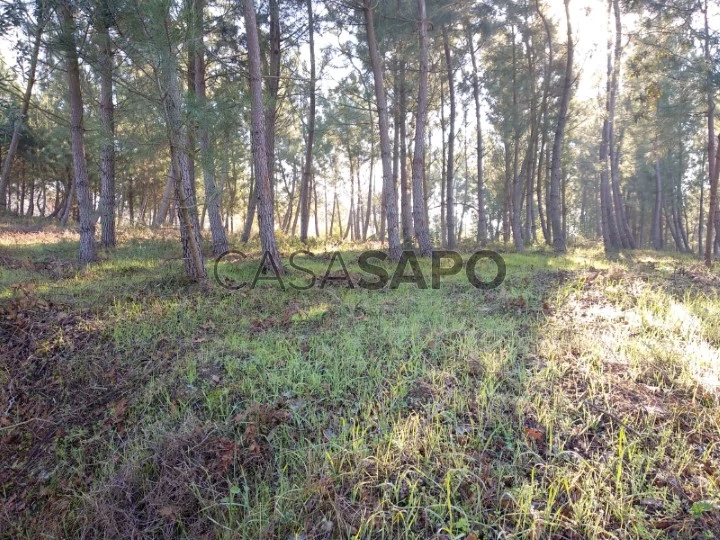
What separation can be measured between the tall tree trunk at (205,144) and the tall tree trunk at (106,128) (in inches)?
49.7

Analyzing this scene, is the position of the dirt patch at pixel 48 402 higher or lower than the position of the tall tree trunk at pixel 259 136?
lower

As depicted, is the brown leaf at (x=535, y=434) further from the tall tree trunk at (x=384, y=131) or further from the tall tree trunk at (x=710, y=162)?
the tall tree trunk at (x=710, y=162)

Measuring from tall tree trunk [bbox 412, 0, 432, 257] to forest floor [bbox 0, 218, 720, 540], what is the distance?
5487 millimetres

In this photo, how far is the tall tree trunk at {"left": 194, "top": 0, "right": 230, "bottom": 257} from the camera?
609 cm

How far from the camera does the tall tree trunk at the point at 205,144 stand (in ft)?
20.0

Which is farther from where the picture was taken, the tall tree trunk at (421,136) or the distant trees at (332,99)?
the tall tree trunk at (421,136)

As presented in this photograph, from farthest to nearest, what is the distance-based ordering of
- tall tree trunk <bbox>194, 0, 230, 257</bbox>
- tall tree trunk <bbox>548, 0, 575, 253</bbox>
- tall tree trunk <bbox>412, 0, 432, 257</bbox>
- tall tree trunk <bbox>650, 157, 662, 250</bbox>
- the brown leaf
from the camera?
tall tree trunk <bbox>650, 157, 662, 250</bbox>
tall tree trunk <bbox>548, 0, 575, 253</bbox>
tall tree trunk <bbox>412, 0, 432, 257</bbox>
tall tree trunk <bbox>194, 0, 230, 257</bbox>
the brown leaf

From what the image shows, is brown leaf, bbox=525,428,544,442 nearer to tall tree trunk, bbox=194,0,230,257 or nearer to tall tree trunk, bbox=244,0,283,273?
tall tree trunk, bbox=194,0,230,257

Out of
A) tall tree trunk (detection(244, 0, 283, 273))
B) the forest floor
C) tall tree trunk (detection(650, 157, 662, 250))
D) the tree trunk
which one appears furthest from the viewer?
tall tree trunk (detection(650, 157, 662, 250))

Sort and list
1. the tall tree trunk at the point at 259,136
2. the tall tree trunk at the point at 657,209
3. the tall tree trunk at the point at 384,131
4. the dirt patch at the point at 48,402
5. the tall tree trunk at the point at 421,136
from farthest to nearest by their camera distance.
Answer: the tall tree trunk at the point at 657,209 < the tall tree trunk at the point at 421,136 < the tall tree trunk at the point at 384,131 < the tall tree trunk at the point at 259,136 < the dirt patch at the point at 48,402

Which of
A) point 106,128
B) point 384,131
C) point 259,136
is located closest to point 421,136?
point 384,131

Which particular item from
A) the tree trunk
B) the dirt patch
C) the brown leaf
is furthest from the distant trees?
A: the brown leaf

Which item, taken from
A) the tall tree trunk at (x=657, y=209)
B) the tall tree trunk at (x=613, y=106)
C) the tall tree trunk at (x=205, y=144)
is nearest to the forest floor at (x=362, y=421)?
the tall tree trunk at (x=205, y=144)

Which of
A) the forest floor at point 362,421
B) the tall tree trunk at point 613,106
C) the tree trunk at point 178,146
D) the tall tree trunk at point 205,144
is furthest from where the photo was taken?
the tall tree trunk at point 613,106
